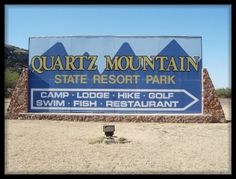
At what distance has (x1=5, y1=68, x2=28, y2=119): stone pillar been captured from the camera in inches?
849

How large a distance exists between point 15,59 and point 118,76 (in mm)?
45608

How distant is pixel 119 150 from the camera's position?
12375 millimetres

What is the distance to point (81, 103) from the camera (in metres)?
21.6

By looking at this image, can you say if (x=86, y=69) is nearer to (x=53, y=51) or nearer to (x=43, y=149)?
(x=53, y=51)

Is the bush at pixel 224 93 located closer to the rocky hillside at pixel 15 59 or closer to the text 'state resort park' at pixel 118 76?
the rocky hillside at pixel 15 59

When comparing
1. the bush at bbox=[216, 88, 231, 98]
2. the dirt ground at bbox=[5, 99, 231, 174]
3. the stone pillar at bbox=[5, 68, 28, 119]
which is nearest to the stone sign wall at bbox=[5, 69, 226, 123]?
the stone pillar at bbox=[5, 68, 28, 119]

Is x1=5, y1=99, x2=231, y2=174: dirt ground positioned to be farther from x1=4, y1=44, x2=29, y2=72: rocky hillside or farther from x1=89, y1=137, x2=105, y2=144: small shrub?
x1=4, y1=44, x2=29, y2=72: rocky hillside

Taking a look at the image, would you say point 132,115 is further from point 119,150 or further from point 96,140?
point 119,150

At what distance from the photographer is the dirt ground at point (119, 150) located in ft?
31.7

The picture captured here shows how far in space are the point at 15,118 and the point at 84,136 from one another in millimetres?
7112

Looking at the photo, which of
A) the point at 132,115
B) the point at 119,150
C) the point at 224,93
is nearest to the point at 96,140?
the point at 119,150

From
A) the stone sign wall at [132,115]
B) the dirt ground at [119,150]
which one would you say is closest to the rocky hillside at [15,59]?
the stone sign wall at [132,115]

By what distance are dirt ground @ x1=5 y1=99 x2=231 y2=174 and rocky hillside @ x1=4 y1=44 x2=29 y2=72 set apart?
146ft
